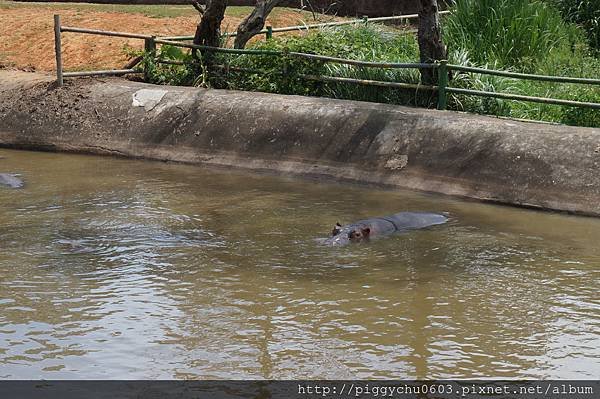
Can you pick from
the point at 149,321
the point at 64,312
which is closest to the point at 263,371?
the point at 149,321

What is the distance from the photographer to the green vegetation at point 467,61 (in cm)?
1162

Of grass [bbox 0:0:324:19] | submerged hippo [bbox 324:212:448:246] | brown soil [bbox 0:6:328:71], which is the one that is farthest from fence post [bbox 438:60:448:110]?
grass [bbox 0:0:324:19]

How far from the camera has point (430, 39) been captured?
11602 mm

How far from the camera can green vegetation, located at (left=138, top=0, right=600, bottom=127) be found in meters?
11.6

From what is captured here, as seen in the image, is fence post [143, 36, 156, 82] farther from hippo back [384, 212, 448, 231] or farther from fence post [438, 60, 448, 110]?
hippo back [384, 212, 448, 231]

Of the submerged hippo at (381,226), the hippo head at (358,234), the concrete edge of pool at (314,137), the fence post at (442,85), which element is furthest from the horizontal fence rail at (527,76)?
the hippo head at (358,234)

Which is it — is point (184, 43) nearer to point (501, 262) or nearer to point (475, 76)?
point (475, 76)

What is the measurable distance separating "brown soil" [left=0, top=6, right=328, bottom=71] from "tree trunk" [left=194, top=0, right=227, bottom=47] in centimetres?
191

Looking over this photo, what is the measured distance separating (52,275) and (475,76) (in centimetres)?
614

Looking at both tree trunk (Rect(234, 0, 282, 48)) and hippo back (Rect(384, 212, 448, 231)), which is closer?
hippo back (Rect(384, 212, 448, 231))

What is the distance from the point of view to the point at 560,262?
771cm

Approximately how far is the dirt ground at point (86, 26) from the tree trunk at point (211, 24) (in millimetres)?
2375

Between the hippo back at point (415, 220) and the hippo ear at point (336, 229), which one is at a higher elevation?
the hippo ear at point (336, 229)

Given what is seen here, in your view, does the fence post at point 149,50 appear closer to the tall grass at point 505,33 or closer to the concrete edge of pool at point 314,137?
the concrete edge of pool at point 314,137
